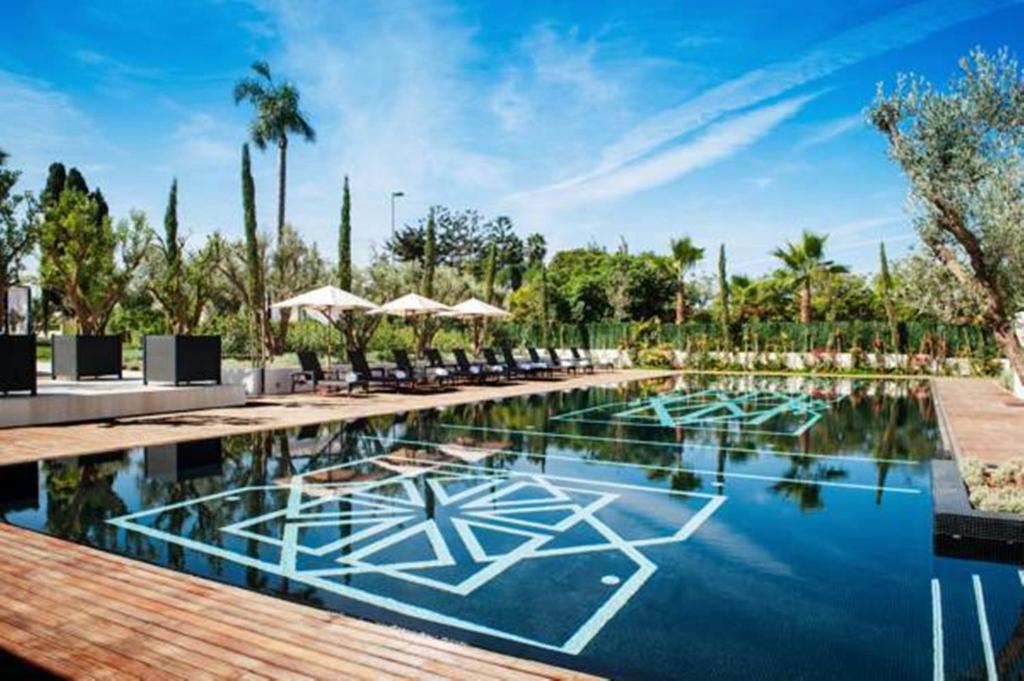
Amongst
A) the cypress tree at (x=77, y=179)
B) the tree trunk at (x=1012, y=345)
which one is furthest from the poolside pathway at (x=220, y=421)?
the cypress tree at (x=77, y=179)

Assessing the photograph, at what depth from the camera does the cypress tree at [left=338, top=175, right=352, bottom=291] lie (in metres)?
24.1

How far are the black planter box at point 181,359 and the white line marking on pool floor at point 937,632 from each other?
12836mm

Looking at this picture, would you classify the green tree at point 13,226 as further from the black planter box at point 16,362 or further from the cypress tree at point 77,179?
the cypress tree at point 77,179

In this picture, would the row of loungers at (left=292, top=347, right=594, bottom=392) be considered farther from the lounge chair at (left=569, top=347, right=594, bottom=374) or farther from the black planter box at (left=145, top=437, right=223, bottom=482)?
the black planter box at (left=145, top=437, right=223, bottom=482)

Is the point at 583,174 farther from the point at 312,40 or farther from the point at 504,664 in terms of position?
the point at 504,664

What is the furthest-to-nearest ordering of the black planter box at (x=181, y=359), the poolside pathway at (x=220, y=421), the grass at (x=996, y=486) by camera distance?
the black planter box at (x=181, y=359) → the poolside pathway at (x=220, y=421) → the grass at (x=996, y=486)

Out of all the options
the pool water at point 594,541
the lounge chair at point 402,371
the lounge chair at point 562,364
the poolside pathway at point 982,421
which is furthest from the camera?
the lounge chair at point 562,364

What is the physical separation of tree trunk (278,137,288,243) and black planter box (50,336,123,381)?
43.5 feet

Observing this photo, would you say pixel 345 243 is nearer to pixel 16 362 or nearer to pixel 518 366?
pixel 518 366

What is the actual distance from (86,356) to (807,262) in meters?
26.7

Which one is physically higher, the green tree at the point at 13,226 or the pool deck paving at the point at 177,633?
the green tree at the point at 13,226

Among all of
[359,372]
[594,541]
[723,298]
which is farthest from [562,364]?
[594,541]

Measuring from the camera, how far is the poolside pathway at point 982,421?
8711mm

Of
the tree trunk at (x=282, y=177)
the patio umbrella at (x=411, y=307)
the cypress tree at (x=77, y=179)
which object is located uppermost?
the cypress tree at (x=77, y=179)
